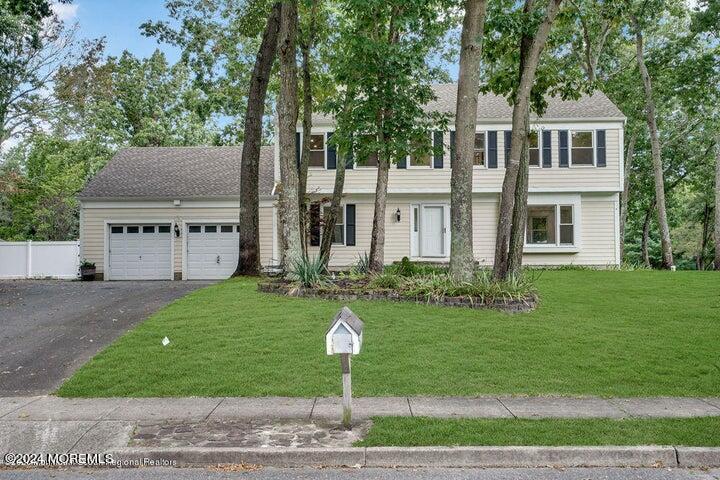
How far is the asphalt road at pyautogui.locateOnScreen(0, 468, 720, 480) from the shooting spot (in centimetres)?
469

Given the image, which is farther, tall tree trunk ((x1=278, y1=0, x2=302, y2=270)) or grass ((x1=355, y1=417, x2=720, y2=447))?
tall tree trunk ((x1=278, y1=0, x2=302, y2=270))

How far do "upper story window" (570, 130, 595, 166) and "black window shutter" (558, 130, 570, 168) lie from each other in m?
0.22

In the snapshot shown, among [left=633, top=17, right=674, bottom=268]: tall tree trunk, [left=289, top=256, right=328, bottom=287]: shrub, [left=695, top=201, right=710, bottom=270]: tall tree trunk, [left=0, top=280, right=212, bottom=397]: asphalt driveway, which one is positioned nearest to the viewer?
[left=0, top=280, right=212, bottom=397]: asphalt driveway

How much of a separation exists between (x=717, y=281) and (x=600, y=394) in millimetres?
11717

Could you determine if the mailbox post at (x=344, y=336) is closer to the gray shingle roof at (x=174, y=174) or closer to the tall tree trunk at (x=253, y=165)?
the tall tree trunk at (x=253, y=165)

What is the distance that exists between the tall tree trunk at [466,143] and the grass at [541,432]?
6532mm

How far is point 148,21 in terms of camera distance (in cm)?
1828

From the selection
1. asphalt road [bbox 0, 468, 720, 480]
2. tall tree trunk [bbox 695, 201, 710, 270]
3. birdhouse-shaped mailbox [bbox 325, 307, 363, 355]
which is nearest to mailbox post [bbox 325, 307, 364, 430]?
birdhouse-shaped mailbox [bbox 325, 307, 363, 355]

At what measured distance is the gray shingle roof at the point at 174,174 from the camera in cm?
2164

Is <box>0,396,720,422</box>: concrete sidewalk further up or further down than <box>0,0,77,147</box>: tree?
further down

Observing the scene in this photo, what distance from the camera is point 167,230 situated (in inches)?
858

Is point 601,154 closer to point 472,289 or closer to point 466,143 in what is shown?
point 466,143

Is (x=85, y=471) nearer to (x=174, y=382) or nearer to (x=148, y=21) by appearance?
(x=174, y=382)

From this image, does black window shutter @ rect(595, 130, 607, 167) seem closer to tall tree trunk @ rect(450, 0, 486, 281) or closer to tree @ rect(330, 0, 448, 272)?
tree @ rect(330, 0, 448, 272)
